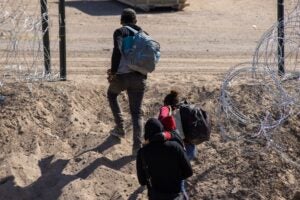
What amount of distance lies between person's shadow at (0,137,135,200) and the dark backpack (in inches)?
57.8

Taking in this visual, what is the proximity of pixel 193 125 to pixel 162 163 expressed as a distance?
3.41ft

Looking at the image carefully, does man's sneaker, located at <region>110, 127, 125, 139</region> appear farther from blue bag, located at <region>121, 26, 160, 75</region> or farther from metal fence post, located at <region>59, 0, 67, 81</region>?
metal fence post, located at <region>59, 0, 67, 81</region>

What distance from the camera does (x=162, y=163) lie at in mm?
7766

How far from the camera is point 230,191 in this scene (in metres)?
9.49

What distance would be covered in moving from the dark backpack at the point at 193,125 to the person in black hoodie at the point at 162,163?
851 millimetres

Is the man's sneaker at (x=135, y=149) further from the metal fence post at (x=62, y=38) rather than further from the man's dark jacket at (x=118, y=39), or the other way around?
the metal fence post at (x=62, y=38)

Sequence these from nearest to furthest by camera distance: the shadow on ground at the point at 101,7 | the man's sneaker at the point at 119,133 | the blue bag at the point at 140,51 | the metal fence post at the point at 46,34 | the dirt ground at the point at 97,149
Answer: the blue bag at the point at 140,51 → the dirt ground at the point at 97,149 → the man's sneaker at the point at 119,133 → the metal fence post at the point at 46,34 → the shadow on ground at the point at 101,7

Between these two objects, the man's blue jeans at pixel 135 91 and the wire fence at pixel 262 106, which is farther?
the wire fence at pixel 262 106

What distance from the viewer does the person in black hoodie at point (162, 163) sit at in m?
7.70

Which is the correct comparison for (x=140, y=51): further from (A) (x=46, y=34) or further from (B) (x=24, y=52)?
(B) (x=24, y=52)

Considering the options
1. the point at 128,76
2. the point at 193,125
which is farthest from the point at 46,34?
the point at 193,125

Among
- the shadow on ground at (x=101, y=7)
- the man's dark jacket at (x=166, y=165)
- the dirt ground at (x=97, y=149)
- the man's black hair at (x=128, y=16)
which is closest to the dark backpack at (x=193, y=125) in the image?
the man's dark jacket at (x=166, y=165)

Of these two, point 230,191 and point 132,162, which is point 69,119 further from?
point 230,191

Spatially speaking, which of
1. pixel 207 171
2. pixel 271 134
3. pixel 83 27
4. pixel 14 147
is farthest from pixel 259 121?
pixel 83 27
